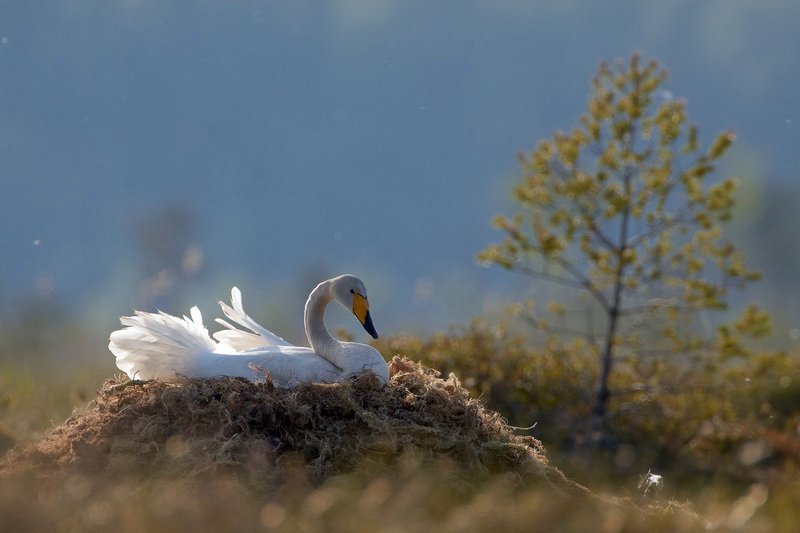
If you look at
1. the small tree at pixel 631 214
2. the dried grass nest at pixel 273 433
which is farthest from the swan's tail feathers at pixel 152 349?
the small tree at pixel 631 214

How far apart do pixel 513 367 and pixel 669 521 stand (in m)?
8.98

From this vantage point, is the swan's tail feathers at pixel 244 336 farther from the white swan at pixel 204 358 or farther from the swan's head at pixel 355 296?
the swan's head at pixel 355 296

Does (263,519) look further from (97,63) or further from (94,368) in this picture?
(97,63)

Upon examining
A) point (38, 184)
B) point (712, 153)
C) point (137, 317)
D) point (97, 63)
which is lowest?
point (137, 317)

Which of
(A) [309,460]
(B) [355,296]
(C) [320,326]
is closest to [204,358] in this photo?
(C) [320,326]

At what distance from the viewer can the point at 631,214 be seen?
14.3 m

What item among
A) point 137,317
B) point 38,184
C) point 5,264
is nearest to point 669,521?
point 137,317

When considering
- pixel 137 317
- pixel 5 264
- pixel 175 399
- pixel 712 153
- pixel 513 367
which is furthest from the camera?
pixel 5 264

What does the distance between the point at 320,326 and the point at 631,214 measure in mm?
6904

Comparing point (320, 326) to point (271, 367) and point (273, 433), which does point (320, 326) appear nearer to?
point (271, 367)

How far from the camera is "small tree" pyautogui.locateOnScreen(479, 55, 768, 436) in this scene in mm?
13828

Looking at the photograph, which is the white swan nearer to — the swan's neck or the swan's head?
the swan's neck

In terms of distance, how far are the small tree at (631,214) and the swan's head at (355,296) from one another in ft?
17.3

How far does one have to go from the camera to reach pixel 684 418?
584 inches
